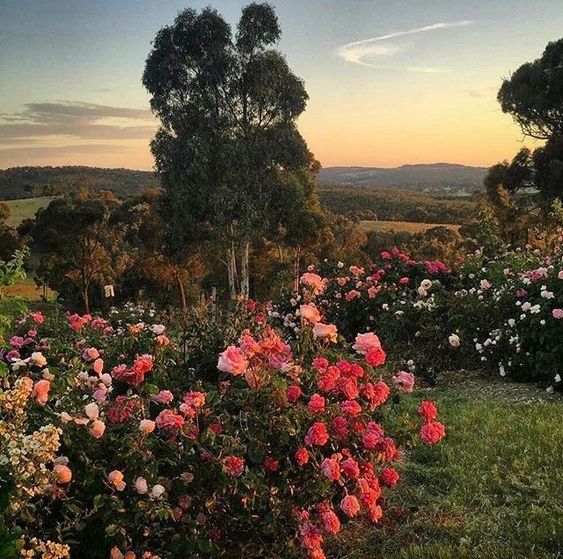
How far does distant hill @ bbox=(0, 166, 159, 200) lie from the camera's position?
107ft

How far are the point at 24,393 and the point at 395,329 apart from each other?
5773 millimetres

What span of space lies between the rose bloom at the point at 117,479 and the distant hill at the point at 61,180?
98.5ft

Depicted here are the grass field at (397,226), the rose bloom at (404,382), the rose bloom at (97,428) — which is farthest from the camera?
the grass field at (397,226)

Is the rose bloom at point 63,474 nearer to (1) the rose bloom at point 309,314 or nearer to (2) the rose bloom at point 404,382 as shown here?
(1) the rose bloom at point 309,314

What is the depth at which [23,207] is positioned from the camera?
36.8 meters

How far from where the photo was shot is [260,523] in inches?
102

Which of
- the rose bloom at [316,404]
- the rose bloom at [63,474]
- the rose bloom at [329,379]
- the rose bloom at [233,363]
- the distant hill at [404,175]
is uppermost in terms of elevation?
the distant hill at [404,175]


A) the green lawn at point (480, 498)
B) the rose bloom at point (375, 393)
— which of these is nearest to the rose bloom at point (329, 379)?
the rose bloom at point (375, 393)

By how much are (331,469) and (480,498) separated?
1.30 m

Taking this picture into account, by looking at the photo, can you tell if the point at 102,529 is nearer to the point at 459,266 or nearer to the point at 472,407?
the point at 472,407

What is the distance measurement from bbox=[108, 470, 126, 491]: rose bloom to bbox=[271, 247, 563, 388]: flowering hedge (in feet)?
6.70

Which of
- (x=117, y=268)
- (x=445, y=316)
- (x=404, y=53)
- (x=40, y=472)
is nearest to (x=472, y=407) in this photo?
(x=445, y=316)

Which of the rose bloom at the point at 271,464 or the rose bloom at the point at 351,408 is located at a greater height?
the rose bloom at the point at 351,408

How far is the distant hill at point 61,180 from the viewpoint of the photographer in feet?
107
